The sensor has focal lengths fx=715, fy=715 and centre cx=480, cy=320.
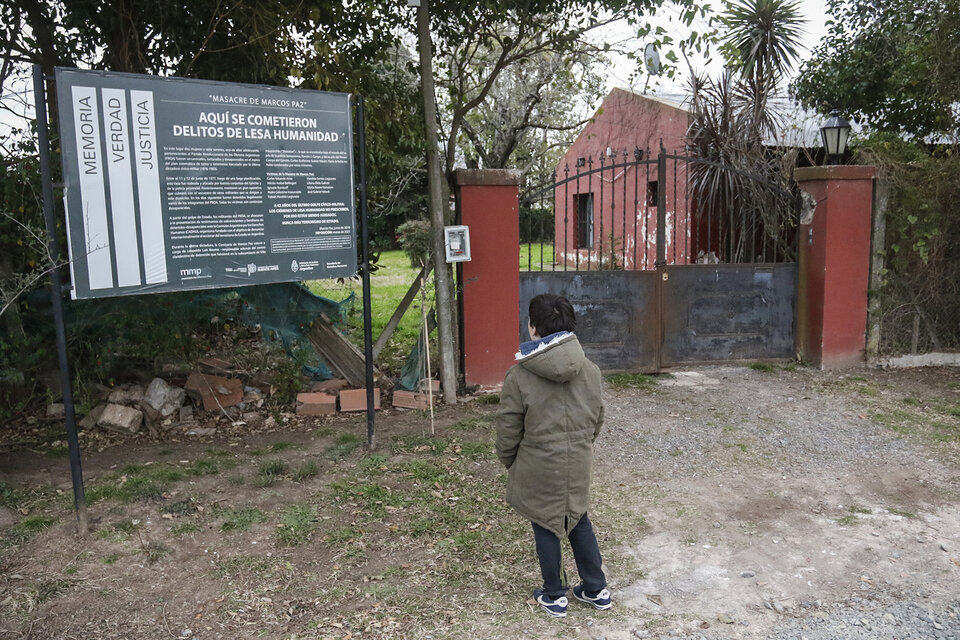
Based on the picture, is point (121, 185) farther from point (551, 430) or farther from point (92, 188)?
point (551, 430)

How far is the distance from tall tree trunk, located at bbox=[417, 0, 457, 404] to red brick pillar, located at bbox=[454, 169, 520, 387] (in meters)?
0.19

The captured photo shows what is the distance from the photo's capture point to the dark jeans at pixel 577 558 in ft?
10.6

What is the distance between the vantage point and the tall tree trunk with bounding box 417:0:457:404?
6375 millimetres

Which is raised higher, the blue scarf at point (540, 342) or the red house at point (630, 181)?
the red house at point (630, 181)

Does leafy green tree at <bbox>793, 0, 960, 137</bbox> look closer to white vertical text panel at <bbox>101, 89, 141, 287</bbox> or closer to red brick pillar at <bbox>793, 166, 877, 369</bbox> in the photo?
red brick pillar at <bbox>793, 166, 877, 369</bbox>

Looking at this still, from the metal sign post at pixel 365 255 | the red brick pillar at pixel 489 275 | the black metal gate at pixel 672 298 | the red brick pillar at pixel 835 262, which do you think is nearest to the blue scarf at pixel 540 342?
the metal sign post at pixel 365 255

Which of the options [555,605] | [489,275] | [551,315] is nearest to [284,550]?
[555,605]

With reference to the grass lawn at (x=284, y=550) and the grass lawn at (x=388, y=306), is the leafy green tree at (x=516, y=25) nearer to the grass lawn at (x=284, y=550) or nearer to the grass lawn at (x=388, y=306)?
the grass lawn at (x=388, y=306)

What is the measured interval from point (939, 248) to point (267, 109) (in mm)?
7317

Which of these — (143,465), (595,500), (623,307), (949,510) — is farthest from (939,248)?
(143,465)

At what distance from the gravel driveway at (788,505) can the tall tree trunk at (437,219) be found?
160 cm

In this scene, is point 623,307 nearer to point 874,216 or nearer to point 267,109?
point 874,216

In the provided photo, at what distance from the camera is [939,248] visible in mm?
7969

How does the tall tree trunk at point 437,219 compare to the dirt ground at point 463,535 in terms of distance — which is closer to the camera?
the dirt ground at point 463,535
